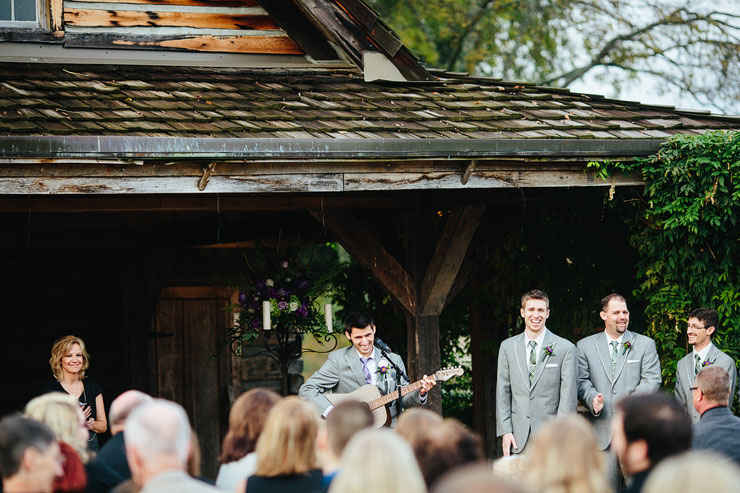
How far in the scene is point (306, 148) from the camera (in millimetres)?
5867

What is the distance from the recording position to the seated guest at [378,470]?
271 centimetres

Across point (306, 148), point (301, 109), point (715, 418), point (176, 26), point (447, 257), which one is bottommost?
point (715, 418)

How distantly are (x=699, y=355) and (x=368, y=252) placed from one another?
8.22 ft

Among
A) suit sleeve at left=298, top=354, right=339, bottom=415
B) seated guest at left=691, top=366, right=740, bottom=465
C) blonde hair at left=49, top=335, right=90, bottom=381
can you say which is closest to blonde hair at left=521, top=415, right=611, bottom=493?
seated guest at left=691, top=366, right=740, bottom=465

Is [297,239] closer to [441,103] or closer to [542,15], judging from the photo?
[441,103]

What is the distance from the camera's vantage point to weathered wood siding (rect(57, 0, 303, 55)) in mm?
7613

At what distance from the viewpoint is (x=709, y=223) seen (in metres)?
6.71

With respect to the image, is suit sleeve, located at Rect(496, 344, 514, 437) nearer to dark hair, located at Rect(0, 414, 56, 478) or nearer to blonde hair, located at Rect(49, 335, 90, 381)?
blonde hair, located at Rect(49, 335, 90, 381)

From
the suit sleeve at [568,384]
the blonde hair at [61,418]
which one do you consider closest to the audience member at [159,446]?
the blonde hair at [61,418]

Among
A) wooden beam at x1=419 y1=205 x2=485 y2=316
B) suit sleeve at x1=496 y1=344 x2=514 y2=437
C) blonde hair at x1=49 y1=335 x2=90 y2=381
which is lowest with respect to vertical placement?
suit sleeve at x1=496 y1=344 x2=514 y2=437

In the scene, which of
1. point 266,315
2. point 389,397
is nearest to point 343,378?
point 389,397

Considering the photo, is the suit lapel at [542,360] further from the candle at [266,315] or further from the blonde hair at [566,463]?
the blonde hair at [566,463]

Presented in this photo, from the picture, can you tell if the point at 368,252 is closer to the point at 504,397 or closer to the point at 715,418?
the point at 504,397

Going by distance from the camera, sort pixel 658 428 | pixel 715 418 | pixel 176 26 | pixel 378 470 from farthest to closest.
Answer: pixel 176 26 → pixel 715 418 → pixel 658 428 → pixel 378 470
